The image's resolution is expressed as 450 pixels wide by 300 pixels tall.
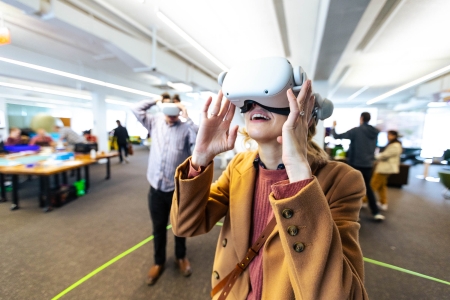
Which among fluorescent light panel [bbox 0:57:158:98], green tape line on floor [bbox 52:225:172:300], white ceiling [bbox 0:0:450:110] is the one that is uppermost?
white ceiling [bbox 0:0:450:110]

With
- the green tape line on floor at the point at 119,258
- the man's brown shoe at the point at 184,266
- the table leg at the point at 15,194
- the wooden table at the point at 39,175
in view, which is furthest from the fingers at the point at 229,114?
the table leg at the point at 15,194

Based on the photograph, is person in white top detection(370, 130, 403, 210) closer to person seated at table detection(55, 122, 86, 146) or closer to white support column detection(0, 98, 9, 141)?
white support column detection(0, 98, 9, 141)

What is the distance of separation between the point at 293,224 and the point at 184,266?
72.5 inches

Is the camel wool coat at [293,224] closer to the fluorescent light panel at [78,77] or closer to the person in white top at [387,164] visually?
the person in white top at [387,164]

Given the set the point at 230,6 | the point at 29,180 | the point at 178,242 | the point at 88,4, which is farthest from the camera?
the point at 29,180

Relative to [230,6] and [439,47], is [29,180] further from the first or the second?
[439,47]

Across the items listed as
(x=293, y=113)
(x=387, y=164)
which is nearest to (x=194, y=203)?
(x=293, y=113)

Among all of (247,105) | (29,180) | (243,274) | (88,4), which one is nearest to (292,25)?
(88,4)

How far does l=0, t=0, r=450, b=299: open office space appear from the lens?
0.54 meters

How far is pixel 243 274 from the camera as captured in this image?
0.70m

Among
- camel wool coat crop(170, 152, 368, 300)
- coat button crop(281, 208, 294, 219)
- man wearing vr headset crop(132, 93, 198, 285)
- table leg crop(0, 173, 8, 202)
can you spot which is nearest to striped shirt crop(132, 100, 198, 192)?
man wearing vr headset crop(132, 93, 198, 285)

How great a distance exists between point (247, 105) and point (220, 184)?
14.8 inches

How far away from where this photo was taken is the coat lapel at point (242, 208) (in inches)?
27.3

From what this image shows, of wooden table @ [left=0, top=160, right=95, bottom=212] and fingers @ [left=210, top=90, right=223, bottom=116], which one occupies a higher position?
fingers @ [left=210, top=90, right=223, bottom=116]
